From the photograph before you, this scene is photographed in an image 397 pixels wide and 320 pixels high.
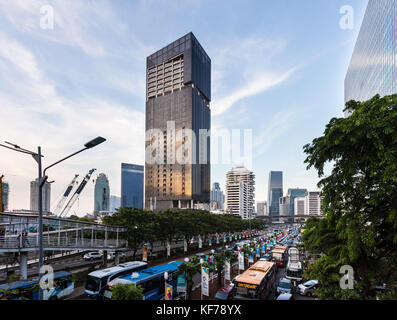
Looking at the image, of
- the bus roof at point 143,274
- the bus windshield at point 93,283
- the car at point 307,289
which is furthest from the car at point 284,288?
the bus windshield at point 93,283

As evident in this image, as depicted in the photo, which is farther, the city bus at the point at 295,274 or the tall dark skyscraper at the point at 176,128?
the tall dark skyscraper at the point at 176,128

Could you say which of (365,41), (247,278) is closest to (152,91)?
(365,41)

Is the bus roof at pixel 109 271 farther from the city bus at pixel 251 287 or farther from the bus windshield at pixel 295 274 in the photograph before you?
the bus windshield at pixel 295 274

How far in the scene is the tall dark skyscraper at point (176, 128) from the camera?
138875mm

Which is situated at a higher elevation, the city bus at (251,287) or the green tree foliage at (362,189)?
the green tree foliage at (362,189)

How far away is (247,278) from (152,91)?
151674 millimetres

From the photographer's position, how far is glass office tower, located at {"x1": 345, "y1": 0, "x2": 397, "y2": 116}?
43719 millimetres

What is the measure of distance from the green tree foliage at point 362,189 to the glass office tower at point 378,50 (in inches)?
1748

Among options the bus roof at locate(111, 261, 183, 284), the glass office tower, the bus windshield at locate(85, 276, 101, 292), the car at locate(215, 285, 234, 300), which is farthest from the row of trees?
the glass office tower

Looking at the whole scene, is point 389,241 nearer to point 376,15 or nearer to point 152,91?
point 376,15

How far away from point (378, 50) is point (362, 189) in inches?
2372

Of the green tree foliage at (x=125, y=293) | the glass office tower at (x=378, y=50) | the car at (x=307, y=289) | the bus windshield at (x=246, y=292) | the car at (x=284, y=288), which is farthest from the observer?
the glass office tower at (x=378, y=50)

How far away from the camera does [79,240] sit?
2741cm

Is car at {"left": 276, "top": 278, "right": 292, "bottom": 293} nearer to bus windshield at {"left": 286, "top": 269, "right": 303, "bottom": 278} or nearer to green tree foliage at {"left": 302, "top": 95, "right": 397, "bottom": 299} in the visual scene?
bus windshield at {"left": 286, "top": 269, "right": 303, "bottom": 278}
